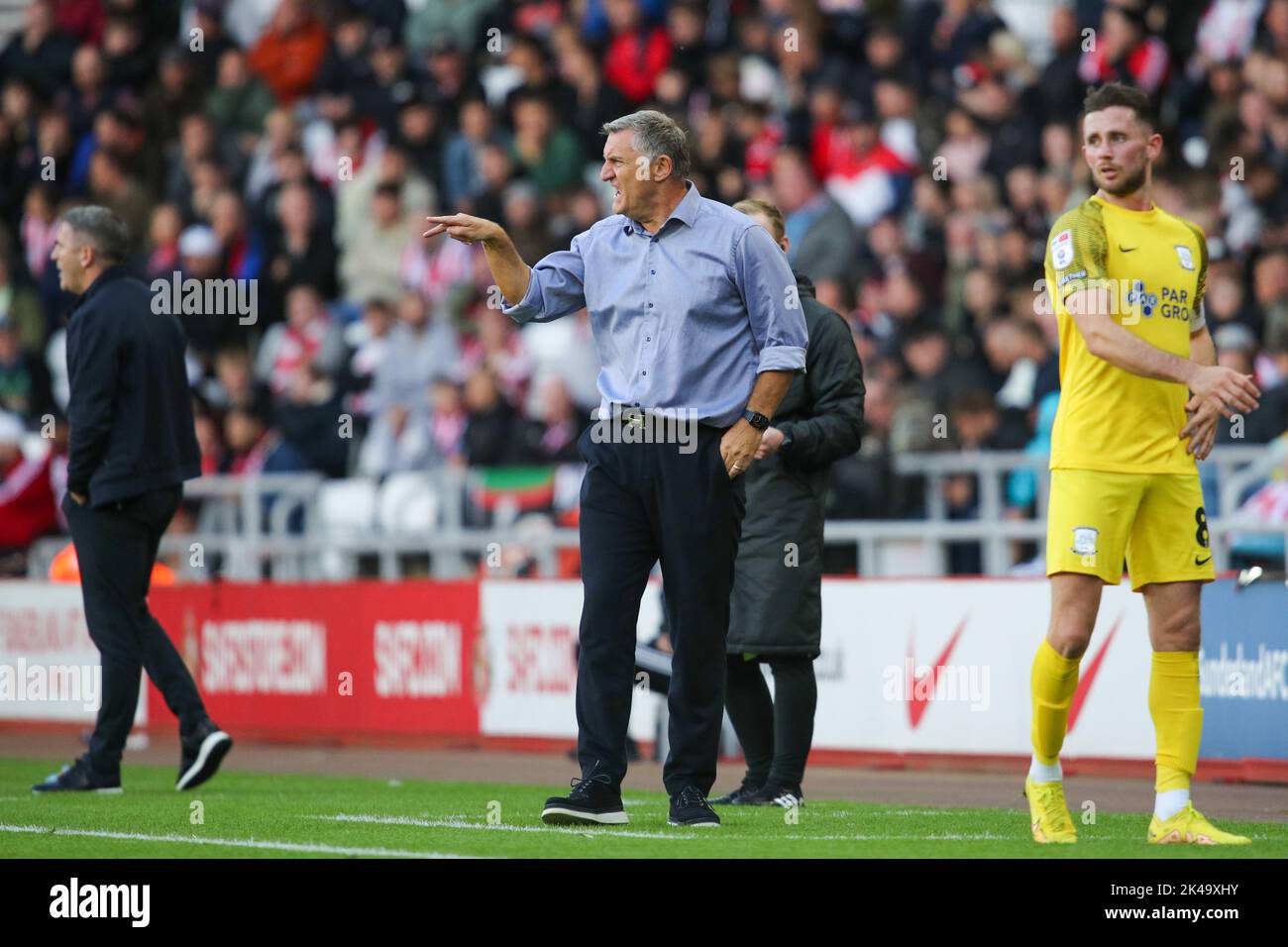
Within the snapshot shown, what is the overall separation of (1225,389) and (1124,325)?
1.47 feet

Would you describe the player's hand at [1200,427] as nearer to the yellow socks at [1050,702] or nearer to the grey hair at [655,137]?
the yellow socks at [1050,702]

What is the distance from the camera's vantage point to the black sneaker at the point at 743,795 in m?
9.69

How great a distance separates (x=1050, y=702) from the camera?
7.83 m

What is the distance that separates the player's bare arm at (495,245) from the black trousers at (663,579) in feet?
1.90

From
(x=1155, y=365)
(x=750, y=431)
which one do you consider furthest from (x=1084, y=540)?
(x=750, y=431)

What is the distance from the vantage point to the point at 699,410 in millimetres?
8266

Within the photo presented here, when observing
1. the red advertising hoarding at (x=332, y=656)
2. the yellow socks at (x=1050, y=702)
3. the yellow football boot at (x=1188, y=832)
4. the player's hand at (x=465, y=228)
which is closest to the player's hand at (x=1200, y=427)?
the yellow socks at (x=1050, y=702)

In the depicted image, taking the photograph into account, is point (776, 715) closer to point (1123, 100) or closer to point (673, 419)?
point (673, 419)

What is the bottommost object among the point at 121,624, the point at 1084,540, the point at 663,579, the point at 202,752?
the point at 202,752

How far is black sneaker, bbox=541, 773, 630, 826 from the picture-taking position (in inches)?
325

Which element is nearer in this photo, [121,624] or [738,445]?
[738,445]

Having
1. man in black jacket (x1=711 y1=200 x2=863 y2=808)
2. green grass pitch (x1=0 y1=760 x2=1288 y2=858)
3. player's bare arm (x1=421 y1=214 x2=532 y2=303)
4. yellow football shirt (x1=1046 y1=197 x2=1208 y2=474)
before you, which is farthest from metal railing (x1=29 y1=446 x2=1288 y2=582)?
player's bare arm (x1=421 y1=214 x2=532 y2=303)
